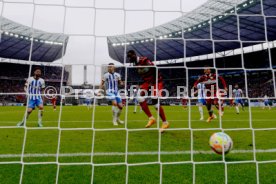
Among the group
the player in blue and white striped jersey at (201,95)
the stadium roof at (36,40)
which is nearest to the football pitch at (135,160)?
the stadium roof at (36,40)

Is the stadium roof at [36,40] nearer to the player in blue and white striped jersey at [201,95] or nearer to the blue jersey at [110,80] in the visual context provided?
the blue jersey at [110,80]

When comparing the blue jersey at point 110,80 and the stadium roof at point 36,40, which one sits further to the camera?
the blue jersey at point 110,80

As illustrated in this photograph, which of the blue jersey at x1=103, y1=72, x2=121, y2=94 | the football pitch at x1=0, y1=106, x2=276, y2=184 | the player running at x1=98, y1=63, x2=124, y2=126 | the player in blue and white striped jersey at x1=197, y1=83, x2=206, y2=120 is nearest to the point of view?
the football pitch at x1=0, y1=106, x2=276, y2=184

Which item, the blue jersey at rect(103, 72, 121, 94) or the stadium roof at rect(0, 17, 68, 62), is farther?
the blue jersey at rect(103, 72, 121, 94)

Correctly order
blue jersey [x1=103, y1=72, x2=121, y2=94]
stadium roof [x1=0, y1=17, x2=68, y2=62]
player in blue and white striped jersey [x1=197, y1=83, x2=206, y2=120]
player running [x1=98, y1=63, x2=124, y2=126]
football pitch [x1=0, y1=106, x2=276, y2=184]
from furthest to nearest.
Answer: player in blue and white striped jersey [x1=197, y1=83, x2=206, y2=120]
blue jersey [x1=103, y1=72, x2=121, y2=94]
player running [x1=98, y1=63, x2=124, y2=126]
stadium roof [x1=0, y1=17, x2=68, y2=62]
football pitch [x1=0, y1=106, x2=276, y2=184]

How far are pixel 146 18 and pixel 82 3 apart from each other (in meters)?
0.95

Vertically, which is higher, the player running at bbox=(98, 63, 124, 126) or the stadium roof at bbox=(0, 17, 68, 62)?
the stadium roof at bbox=(0, 17, 68, 62)

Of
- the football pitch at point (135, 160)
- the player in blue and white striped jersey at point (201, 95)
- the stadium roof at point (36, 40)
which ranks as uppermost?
the stadium roof at point (36, 40)

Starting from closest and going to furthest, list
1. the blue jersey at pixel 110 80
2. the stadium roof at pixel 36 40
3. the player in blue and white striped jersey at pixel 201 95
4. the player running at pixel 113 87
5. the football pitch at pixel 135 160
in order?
the football pitch at pixel 135 160 → the stadium roof at pixel 36 40 → the player running at pixel 113 87 → the blue jersey at pixel 110 80 → the player in blue and white striped jersey at pixel 201 95

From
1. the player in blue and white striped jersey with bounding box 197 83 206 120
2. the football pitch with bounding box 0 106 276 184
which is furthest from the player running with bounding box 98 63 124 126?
the player in blue and white striped jersey with bounding box 197 83 206 120

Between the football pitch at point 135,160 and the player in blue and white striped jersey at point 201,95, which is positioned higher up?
the player in blue and white striped jersey at point 201,95

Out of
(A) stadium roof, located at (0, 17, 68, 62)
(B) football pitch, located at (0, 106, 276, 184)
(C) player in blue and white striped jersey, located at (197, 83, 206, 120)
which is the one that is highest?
(A) stadium roof, located at (0, 17, 68, 62)

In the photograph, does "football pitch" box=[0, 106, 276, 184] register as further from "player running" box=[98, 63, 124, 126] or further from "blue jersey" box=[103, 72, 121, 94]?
"blue jersey" box=[103, 72, 121, 94]

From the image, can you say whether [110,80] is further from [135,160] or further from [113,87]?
[135,160]
